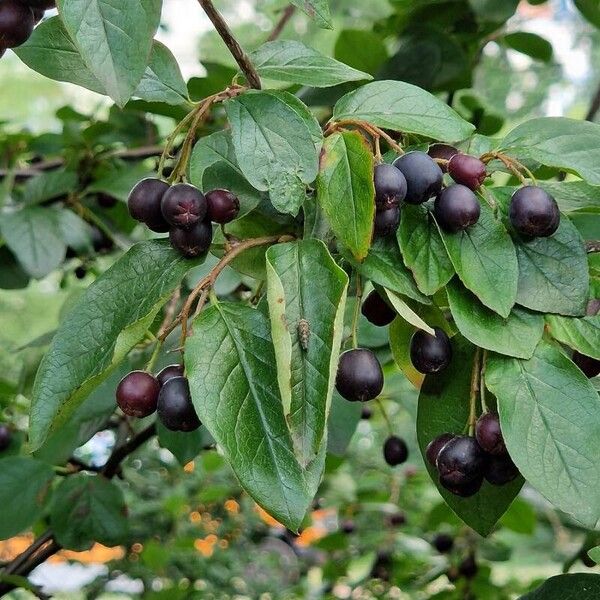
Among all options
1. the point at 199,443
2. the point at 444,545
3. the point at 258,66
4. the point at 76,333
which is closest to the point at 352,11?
the point at 444,545

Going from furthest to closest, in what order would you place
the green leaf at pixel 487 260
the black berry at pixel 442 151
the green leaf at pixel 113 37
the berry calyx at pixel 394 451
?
the berry calyx at pixel 394 451
the black berry at pixel 442 151
the green leaf at pixel 487 260
the green leaf at pixel 113 37

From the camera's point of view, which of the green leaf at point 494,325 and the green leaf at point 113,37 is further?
the green leaf at point 494,325

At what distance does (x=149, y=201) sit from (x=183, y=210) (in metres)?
0.04

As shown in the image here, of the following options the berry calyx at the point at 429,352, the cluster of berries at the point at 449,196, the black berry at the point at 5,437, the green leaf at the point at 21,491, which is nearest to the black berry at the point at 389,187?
the cluster of berries at the point at 449,196

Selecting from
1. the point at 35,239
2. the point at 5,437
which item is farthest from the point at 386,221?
the point at 5,437

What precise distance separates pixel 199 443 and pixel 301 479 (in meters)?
0.57

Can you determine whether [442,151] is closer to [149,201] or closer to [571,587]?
[149,201]

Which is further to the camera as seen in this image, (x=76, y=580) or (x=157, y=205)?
(x=76, y=580)

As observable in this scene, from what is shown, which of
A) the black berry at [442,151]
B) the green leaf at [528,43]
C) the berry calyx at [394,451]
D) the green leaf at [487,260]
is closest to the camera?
the green leaf at [487,260]

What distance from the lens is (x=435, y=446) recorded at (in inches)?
26.2

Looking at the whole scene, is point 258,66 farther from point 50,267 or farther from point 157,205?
point 50,267

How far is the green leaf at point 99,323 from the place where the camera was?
2.02ft

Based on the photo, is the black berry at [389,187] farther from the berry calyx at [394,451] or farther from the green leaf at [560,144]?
the berry calyx at [394,451]

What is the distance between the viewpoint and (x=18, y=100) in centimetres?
493
